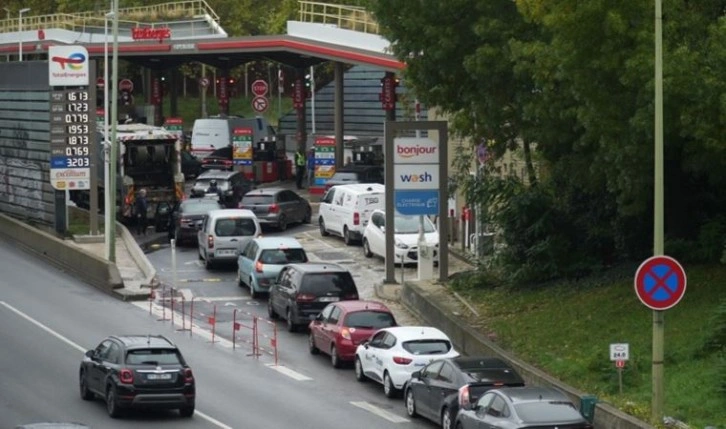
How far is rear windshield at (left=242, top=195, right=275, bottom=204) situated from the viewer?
53.3 meters

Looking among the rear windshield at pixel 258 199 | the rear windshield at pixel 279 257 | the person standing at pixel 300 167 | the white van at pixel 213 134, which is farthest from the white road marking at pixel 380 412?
the white van at pixel 213 134

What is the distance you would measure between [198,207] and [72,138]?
4842mm

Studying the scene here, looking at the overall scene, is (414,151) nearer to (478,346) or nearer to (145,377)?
(478,346)

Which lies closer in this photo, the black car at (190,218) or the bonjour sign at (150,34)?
the black car at (190,218)

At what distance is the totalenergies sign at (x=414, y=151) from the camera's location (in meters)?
39.9

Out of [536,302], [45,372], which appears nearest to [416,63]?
[536,302]

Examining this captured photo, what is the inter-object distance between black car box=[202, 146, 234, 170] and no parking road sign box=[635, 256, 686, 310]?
47057 mm

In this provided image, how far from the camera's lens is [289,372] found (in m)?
32.5

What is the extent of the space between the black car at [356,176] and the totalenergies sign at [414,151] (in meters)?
19.1

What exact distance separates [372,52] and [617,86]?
1329 inches

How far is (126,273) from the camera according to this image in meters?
44.8

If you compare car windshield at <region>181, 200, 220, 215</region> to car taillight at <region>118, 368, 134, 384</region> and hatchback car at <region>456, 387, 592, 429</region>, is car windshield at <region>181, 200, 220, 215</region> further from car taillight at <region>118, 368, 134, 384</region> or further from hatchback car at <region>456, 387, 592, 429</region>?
hatchback car at <region>456, 387, 592, 429</region>

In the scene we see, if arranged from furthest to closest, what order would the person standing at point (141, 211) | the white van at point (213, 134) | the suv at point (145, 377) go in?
the white van at point (213, 134), the person standing at point (141, 211), the suv at point (145, 377)

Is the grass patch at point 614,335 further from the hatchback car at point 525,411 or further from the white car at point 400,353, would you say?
the hatchback car at point 525,411
